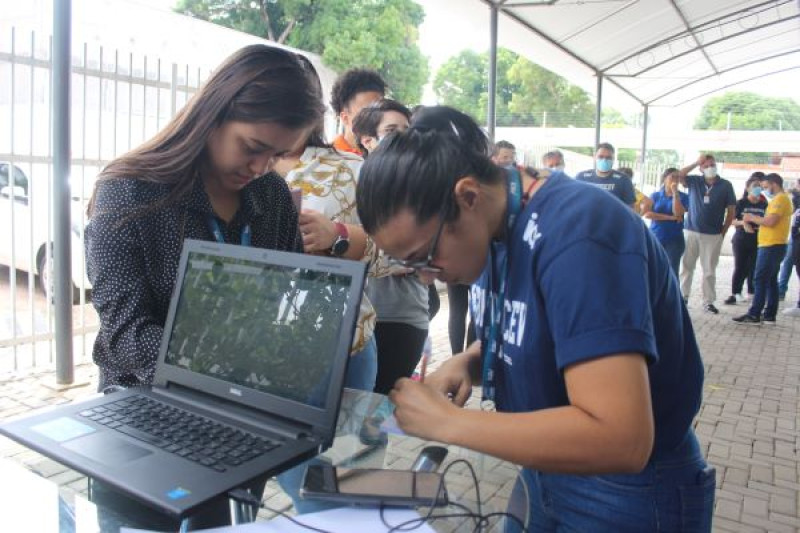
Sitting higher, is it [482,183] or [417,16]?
[417,16]

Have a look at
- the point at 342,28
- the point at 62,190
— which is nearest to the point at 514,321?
the point at 62,190

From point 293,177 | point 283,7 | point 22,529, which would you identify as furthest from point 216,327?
point 283,7

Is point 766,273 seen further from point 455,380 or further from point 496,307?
point 496,307

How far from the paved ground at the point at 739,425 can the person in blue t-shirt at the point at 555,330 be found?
0.17m

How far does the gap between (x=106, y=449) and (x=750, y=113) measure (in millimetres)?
51243

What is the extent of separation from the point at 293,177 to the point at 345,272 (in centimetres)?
109

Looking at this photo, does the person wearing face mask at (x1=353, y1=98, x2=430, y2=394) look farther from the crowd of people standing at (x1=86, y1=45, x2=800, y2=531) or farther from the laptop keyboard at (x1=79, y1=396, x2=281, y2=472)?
the laptop keyboard at (x1=79, y1=396, x2=281, y2=472)

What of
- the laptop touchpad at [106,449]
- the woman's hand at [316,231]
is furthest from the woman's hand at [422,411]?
the woman's hand at [316,231]

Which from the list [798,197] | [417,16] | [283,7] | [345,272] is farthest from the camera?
[417,16]

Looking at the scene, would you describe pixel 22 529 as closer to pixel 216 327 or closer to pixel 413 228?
pixel 216 327

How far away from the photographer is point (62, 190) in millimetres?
3992

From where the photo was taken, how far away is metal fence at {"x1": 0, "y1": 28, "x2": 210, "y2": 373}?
4324 mm

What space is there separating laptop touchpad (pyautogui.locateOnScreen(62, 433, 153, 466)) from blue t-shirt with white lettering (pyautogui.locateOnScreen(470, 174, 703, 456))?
2.07 ft

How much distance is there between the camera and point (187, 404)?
1.25 metres
